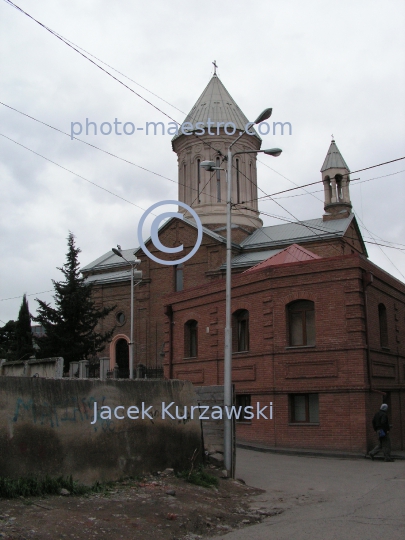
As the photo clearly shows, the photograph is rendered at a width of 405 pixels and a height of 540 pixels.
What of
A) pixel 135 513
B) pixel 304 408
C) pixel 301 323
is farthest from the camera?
pixel 301 323

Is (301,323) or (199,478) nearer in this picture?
(199,478)

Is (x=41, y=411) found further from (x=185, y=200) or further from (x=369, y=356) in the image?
(x=185, y=200)

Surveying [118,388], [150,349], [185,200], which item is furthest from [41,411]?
[185,200]

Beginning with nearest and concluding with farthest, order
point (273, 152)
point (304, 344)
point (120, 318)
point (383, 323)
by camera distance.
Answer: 1. point (273, 152)
2. point (304, 344)
3. point (383, 323)
4. point (120, 318)

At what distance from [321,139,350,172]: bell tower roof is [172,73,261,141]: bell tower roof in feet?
20.1

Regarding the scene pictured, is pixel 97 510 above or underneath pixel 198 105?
underneath

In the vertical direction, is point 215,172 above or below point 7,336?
above

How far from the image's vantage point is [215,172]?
41.6 metres

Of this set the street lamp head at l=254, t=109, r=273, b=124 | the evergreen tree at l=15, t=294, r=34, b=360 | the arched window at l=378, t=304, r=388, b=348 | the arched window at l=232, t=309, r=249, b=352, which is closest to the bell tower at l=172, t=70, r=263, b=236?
the evergreen tree at l=15, t=294, r=34, b=360

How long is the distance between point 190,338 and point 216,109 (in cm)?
2523

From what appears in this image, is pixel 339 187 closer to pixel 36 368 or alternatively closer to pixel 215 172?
pixel 215 172

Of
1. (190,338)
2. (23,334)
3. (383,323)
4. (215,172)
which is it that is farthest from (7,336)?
(383,323)

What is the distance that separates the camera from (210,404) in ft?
44.7

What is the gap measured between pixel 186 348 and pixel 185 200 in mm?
20186
